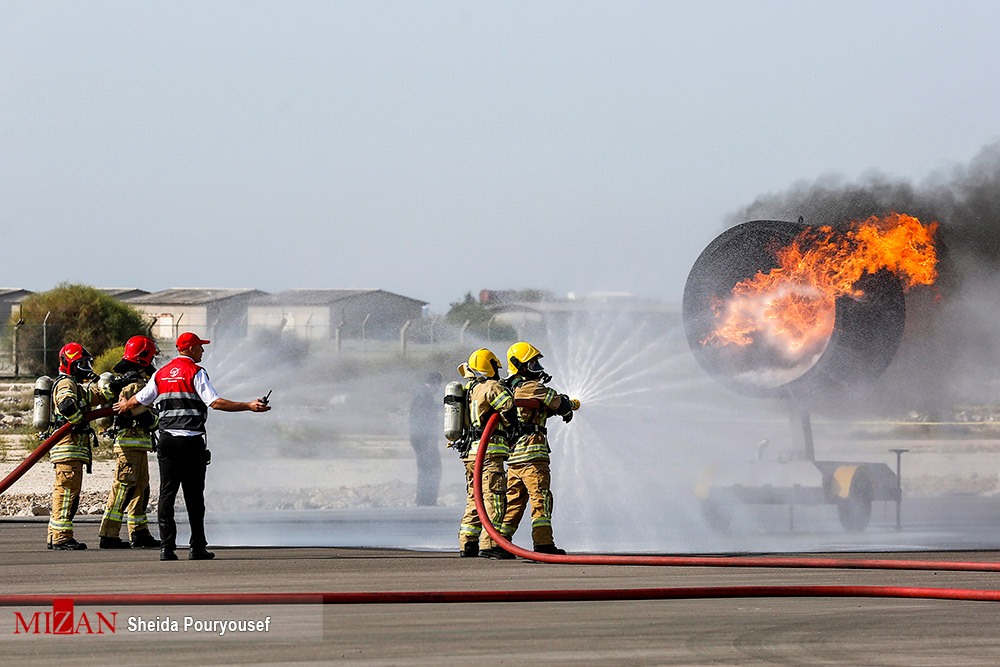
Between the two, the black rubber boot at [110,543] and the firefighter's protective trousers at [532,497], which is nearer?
the firefighter's protective trousers at [532,497]

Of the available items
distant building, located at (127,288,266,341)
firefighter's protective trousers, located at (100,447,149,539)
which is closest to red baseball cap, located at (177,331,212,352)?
firefighter's protective trousers, located at (100,447,149,539)

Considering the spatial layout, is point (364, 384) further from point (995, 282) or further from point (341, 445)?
point (995, 282)

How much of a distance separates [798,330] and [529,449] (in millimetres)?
4413

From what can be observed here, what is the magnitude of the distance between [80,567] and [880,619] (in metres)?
6.62

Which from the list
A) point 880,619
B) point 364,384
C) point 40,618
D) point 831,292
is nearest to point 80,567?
point 40,618

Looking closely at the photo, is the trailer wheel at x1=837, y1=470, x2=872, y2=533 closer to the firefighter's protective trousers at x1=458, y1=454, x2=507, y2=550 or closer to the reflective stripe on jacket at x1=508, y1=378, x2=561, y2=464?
the reflective stripe on jacket at x1=508, y1=378, x2=561, y2=464

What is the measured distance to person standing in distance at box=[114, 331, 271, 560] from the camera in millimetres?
12867

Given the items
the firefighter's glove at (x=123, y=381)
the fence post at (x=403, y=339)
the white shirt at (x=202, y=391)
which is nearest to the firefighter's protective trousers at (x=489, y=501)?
the white shirt at (x=202, y=391)

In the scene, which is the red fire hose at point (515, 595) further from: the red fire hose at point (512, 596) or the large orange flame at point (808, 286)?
the large orange flame at point (808, 286)

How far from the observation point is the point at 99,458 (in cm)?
3147

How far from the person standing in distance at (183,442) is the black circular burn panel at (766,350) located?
6415 mm

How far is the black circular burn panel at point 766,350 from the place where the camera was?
16.3 m

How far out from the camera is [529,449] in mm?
13500

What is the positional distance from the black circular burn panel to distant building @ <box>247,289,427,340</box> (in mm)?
17204
